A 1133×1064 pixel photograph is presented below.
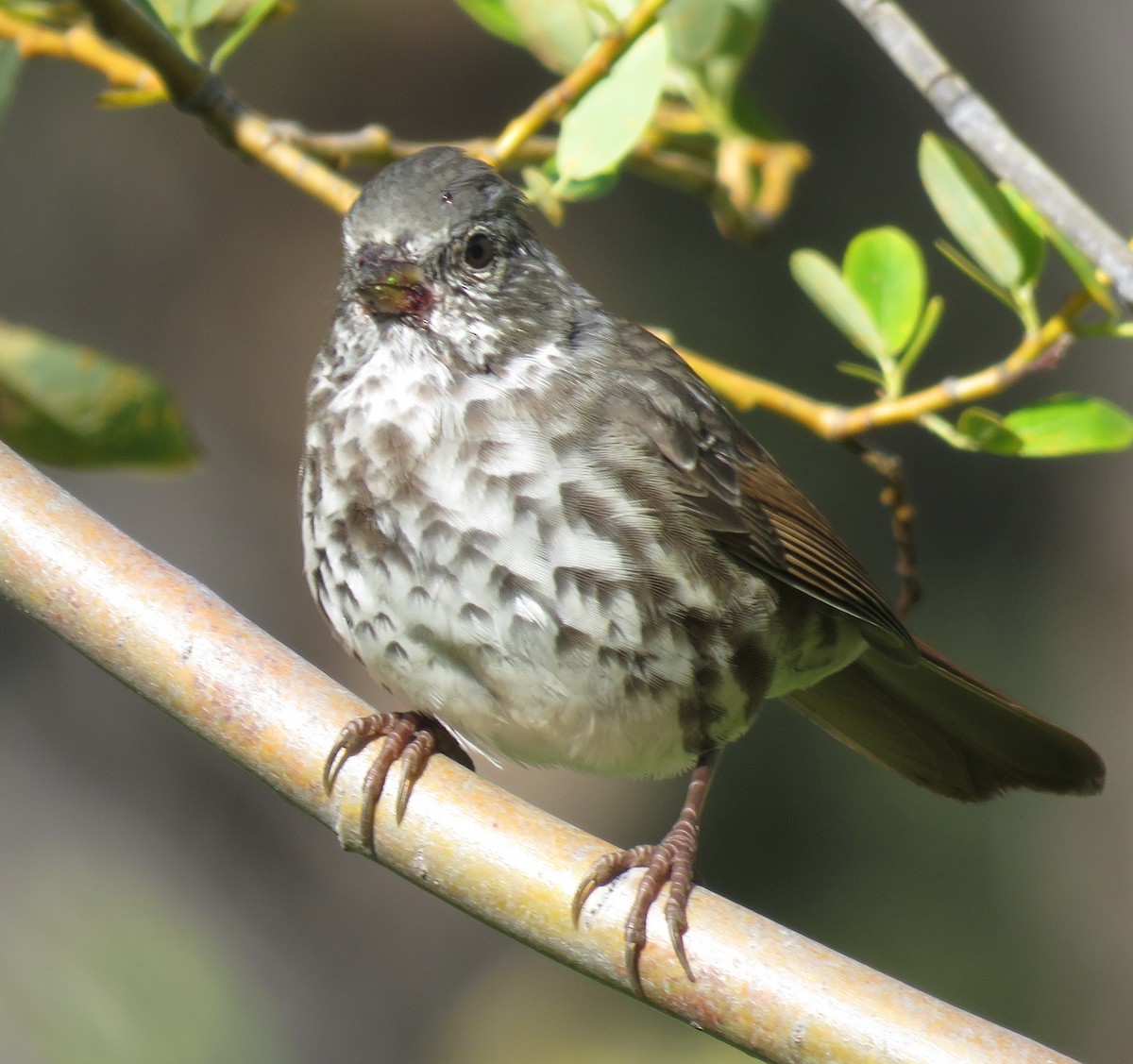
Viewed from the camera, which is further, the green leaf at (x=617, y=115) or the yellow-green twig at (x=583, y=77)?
the yellow-green twig at (x=583, y=77)

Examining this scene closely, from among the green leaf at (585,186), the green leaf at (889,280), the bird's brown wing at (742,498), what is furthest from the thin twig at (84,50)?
the green leaf at (889,280)

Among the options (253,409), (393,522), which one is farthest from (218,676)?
(253,409)

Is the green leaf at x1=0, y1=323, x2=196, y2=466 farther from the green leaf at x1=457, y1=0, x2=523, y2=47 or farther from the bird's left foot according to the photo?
the bird's left foot

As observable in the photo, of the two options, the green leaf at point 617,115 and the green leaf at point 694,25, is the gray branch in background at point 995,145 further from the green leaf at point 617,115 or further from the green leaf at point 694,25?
the green leaf at point 694,25

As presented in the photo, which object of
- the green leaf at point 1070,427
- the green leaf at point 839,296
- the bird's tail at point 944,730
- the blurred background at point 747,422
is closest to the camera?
the green leaf at point 1070,427

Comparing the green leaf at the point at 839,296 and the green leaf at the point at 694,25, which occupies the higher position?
the green leaf at the point at 694,25

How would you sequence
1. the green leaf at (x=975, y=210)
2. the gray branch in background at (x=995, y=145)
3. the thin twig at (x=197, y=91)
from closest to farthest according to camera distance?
the gray branch in background at (x=995, y=145) < the green leaf at (x=975, y=210) < the thin twig at (x=197, y=91)

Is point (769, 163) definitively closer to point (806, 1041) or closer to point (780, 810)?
point (806, 1041)

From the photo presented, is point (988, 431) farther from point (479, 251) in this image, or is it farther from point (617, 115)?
point (479, 251)
